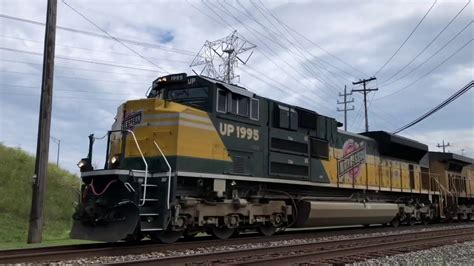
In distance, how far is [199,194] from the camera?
10.0m

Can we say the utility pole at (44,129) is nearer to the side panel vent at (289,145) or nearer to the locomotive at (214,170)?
the locomotive at (214,170)

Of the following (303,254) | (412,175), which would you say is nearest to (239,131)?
(303,254)

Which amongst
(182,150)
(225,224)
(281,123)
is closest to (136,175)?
(182,150)

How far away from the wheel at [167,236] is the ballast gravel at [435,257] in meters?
3.89

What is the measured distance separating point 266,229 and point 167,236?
3.22 metres

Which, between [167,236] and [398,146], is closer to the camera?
[167,236]

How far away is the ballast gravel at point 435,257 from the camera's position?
735cm

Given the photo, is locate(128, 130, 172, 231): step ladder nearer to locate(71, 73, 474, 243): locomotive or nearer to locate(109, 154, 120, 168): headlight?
locate(71, 73, 474, 243): locomotive

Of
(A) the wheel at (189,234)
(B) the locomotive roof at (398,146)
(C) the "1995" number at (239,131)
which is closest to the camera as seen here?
(A) the wheel at (189,234)

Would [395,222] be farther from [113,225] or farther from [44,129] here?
[44,129]

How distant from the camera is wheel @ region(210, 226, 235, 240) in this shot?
10.3 m

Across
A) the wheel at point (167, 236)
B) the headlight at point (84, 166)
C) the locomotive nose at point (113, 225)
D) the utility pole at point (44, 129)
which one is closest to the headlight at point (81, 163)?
the headlight at point (84, 166)

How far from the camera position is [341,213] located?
538 inches

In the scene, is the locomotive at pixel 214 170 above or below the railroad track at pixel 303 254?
above
